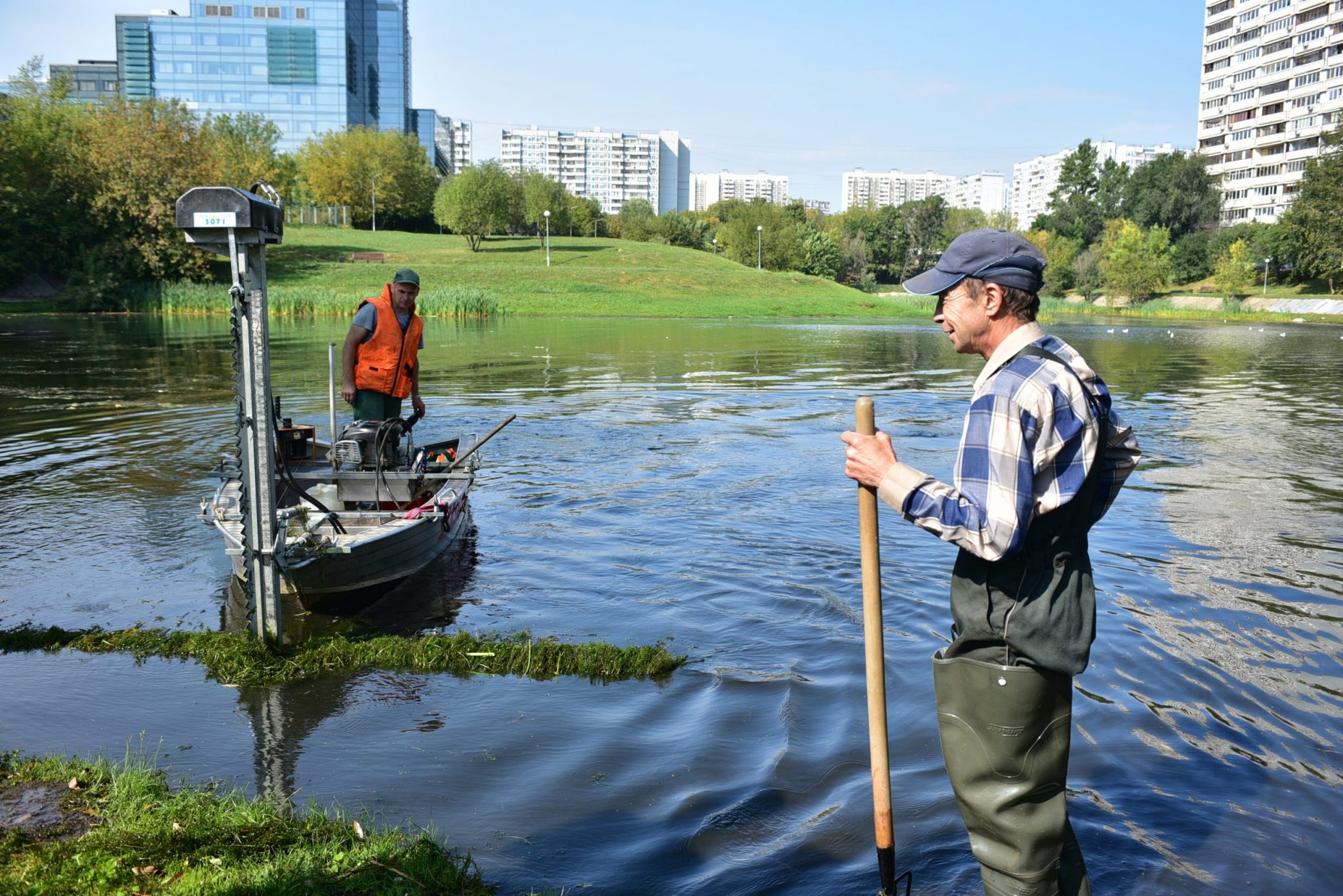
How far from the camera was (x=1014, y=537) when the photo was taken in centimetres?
308

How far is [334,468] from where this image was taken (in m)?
9.55

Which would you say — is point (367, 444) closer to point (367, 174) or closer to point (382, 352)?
point (382, 352)

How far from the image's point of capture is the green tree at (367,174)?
342ft

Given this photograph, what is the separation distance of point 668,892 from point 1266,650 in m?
5.48

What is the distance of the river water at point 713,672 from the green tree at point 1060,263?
88128mm

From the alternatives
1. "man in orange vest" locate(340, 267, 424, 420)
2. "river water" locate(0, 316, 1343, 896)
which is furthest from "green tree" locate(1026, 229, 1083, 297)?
"man in orange vest" locate(340, 267, 424, 420)

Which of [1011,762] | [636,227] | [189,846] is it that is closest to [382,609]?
[189,846]

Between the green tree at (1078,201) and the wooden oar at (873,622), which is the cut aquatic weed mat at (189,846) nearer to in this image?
the wooden oar at (873,622)

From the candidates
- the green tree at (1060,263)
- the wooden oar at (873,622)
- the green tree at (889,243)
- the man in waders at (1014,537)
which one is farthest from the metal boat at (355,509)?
the green tree at (889,243)

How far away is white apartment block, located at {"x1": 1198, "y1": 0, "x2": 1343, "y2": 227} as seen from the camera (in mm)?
110625

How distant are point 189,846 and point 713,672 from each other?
3.86m

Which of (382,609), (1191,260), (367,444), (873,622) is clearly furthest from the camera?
(1191,260)

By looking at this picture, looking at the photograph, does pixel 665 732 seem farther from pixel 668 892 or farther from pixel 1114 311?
pixel 1114 311

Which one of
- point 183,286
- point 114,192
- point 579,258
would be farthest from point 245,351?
point 579,258
